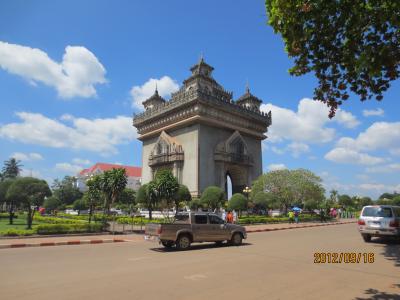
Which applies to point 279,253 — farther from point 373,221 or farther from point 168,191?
point 168,191

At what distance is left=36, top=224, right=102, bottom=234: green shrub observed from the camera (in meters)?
17.9

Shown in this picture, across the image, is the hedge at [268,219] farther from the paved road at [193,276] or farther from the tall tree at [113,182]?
the paved road at [193,276]

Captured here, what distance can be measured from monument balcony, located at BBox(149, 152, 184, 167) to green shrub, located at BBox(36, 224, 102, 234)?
24959mm

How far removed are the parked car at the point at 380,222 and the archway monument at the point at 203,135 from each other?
2653 cm

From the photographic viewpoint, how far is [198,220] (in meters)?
13.8

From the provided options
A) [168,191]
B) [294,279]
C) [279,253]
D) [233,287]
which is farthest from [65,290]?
[168,191]

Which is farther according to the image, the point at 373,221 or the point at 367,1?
the point at 373,221

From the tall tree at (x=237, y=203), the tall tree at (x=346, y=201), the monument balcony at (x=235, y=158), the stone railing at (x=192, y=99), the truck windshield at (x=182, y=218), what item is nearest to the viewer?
the truck windshield at (x=182, y=218)

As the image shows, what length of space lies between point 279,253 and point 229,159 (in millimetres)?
33652

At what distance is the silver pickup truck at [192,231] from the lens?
1287cm

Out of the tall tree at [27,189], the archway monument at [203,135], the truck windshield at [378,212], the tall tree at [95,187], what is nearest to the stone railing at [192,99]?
the archway monument at [203,135]

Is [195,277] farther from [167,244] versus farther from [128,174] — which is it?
[128,174]

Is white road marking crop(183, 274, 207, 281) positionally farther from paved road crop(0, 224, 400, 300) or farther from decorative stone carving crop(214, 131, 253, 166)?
decorative stone carving crop(214, 131, 253, 166)

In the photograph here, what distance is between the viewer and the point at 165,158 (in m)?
46.8
